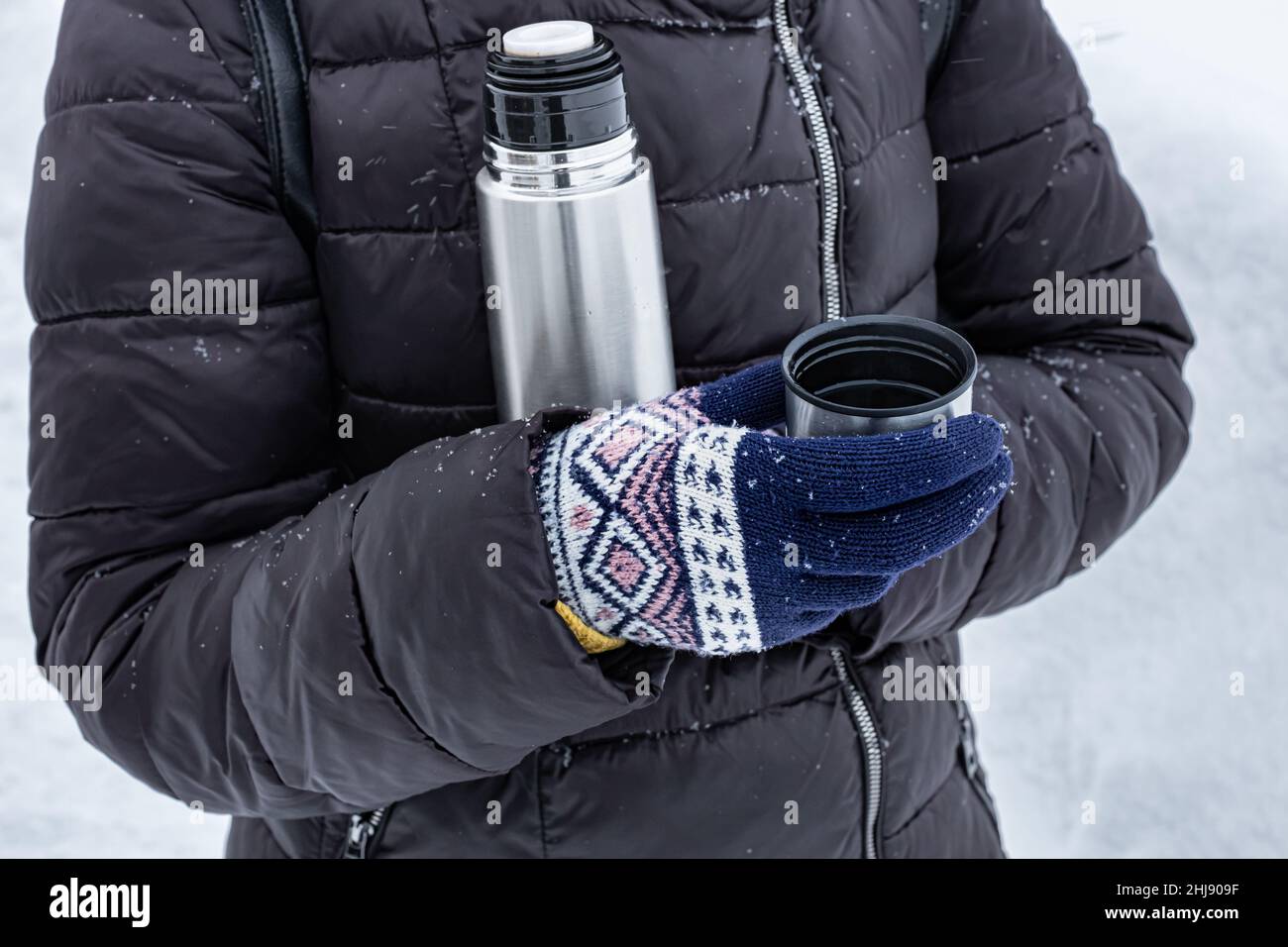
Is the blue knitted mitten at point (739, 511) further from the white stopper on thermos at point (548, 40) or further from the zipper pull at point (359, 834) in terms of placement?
the zipper pull at point (359, 834)

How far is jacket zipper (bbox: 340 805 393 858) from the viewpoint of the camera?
35.9 inches

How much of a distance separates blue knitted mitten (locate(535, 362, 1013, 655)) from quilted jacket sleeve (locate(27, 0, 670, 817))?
3 centimetres

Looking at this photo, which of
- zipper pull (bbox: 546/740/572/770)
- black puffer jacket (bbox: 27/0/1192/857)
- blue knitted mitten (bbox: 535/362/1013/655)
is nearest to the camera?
blue knitted mitten (bbox: 535/362/1013/655)

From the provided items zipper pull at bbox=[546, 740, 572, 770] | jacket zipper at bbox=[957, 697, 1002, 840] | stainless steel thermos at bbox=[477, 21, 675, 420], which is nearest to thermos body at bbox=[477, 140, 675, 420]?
stainless steel thermos at bbox=[477, 21, 675, 420]

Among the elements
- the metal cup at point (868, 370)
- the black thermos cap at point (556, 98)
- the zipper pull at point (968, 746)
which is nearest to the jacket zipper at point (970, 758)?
the zipper pull at point (968, 746)

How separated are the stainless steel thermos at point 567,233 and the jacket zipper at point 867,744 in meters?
0.28

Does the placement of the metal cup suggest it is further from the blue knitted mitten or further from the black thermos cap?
the black thermos cap

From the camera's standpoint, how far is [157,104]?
0.75 m

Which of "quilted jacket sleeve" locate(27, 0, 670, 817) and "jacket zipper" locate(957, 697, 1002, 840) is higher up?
"quilted jacket sleeve" locate(27, 0, 670, 817)

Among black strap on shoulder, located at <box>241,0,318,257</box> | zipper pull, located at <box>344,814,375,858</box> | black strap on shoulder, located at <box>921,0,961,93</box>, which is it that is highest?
black strap on shoulder, located at <box>241,0,318,257</box>

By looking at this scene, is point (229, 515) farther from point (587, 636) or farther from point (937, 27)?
point (937, 27)

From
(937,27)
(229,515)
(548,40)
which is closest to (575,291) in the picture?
(548,40)

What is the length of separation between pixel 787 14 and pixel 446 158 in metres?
0.24
